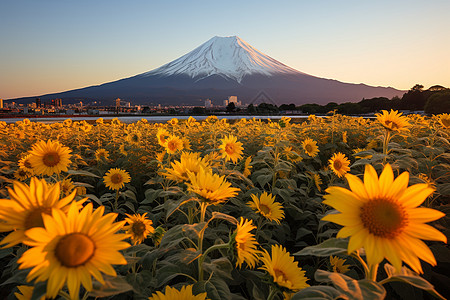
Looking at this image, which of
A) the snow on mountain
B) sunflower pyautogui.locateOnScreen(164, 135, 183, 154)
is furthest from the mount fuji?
sunflower pyautogui.locateOnScreen(164, 135, 183, 154)

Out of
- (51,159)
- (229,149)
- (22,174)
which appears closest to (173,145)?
(229,149)

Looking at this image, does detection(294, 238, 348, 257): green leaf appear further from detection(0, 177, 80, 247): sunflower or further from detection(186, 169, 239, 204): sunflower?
detection(0, 177, 80, 247): sunflower

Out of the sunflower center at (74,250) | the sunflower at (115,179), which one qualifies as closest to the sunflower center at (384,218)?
the sunflower center at (74,250)

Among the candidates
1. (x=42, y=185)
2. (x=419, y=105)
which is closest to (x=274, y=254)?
(x=42, y=185)

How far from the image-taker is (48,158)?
208cm

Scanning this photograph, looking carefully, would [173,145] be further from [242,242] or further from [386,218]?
[386,218]

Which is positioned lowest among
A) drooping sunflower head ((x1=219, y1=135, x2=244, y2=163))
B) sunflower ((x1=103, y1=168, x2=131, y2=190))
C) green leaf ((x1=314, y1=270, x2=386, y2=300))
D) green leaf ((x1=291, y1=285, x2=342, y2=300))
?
sunflower ((x1=103, y1=168, x2=131, y2=190))

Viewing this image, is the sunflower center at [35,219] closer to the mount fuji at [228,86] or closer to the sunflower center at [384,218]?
the sunflower center at [384,218]

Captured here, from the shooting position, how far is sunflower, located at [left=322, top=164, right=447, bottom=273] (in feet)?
2.89

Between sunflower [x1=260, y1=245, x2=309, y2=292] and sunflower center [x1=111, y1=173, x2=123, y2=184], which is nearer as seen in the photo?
sunflower [x1=260, y1=245, x2=309, y2=292]

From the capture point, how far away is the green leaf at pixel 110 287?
0.78 meters

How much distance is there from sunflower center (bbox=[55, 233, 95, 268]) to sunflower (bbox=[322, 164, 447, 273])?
0.80 metres

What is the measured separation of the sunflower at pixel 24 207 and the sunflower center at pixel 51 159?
133cm

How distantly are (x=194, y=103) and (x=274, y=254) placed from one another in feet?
476
